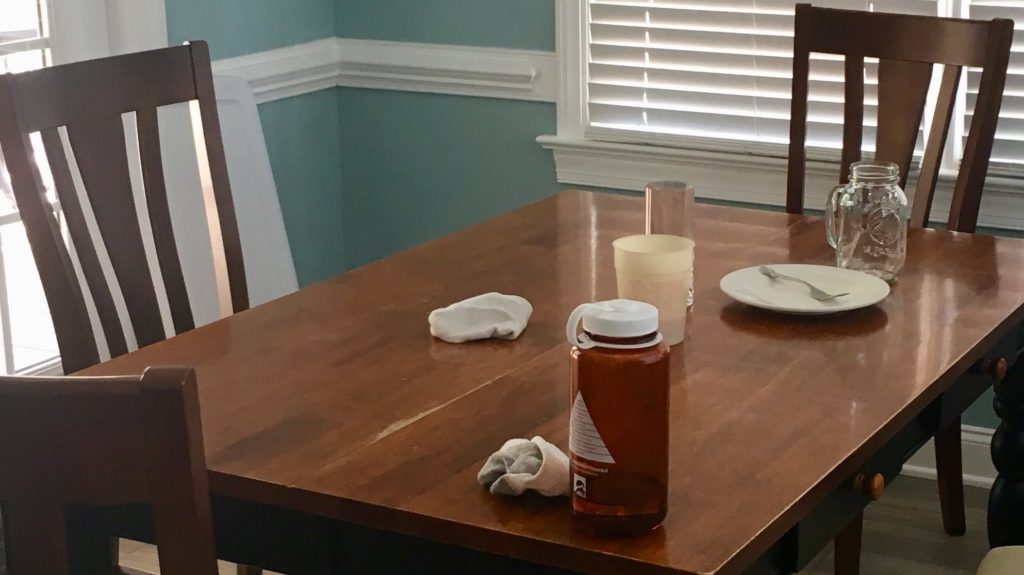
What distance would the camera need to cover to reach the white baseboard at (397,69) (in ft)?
10.9

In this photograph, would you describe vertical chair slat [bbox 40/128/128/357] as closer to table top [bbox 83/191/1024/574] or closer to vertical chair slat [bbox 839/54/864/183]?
table top [bbox 83/191/1024/574]

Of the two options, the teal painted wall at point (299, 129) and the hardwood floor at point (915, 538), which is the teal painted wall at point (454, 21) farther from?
the hardwood floor at point (915, 538)

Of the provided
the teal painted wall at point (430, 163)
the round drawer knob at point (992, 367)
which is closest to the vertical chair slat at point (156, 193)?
the round drawer knob at point (992, 367)

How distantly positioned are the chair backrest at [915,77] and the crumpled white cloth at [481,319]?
102cm

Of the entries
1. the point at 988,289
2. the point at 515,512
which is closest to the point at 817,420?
the point at 515,512

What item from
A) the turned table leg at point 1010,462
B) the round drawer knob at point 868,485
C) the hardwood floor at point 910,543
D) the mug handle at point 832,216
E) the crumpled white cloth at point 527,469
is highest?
the mug handle at point 832,216

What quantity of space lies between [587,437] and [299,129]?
2.48 metres

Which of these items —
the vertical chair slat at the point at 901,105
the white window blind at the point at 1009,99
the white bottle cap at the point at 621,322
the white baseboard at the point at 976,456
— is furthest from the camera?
the white baseboard at the point at 976,456

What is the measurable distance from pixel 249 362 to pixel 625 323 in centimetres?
72

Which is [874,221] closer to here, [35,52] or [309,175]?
[35,52]

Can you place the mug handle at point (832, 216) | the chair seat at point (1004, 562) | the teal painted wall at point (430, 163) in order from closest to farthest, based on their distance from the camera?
1. the chair seat at point (1004, 562)
2. the mug handle at point (832, 216)
3. the teal painted wall at point (430, 163)

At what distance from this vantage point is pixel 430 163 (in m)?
3.58

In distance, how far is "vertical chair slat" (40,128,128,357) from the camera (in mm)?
1995

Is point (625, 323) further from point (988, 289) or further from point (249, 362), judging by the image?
point (988, 289)
